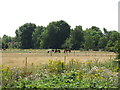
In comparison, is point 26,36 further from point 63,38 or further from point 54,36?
point 63,38

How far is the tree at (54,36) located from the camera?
68625 mm

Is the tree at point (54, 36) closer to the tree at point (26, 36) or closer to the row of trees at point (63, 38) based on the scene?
the row of trees at point (63, 38)

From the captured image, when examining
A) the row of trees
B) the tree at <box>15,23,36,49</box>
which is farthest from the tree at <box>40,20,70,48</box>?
the tree at <box>15,23,36,49</box>

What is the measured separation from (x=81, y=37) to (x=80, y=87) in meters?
54.7

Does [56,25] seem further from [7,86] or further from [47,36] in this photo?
[7,86]

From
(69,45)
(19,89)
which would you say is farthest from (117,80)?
(69,45)

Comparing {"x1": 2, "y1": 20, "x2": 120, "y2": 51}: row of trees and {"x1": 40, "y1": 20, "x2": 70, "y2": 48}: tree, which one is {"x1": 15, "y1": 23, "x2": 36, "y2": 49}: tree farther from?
{"x1": 40, "y1": 20, "x2": 70, "y2": 48}: tree

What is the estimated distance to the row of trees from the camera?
5633 centimetres

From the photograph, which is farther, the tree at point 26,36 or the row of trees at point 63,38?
the tree at point 26,36

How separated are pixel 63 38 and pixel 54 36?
315 cm

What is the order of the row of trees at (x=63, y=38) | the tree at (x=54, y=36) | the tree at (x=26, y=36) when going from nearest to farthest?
the row of trees at (x=63, y=38) → the tree at (x=54, y=36) → the tree at (x=26, y=36)

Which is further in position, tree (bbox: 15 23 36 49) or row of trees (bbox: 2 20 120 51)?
tree (bbox: 15 23 36 49)

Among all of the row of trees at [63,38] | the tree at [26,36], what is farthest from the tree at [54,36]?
the tree at [26,36]

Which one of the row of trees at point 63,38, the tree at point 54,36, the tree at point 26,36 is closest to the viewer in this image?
the row of trees at point 63,38
